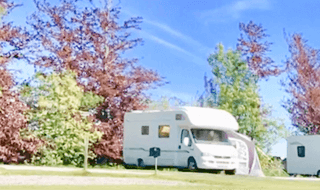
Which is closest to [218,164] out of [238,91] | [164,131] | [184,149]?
[184,149]

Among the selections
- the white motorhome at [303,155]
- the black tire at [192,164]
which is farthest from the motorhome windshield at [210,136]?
the white motorhome at [303,155]

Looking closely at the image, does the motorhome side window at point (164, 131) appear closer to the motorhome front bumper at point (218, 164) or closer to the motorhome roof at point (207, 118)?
the motorhome roof at point (207, 118)

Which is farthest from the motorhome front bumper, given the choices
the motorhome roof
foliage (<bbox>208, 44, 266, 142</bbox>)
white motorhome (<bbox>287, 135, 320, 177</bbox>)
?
foliage (<bbox>208, 44, 266, 142</bbox>)

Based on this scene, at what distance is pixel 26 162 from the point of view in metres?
26.5

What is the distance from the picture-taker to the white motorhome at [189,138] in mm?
22391

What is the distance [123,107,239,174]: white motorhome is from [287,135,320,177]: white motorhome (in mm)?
6391

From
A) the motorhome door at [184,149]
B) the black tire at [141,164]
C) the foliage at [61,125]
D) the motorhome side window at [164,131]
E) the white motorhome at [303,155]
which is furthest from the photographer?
the white motorhome at [303,155]

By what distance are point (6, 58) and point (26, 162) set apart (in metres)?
5.07

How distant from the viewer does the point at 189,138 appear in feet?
75.1

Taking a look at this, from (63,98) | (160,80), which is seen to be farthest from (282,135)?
(63,98)

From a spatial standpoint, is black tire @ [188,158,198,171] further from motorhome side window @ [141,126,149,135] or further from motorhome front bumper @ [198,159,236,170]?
motorhome side window @ [141,126,149,135]

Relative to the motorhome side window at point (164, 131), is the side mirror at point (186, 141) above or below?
below

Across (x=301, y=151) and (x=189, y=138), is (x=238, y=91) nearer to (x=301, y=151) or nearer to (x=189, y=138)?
(x=301, y=151)

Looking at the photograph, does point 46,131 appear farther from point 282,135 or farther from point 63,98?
point 282,135
